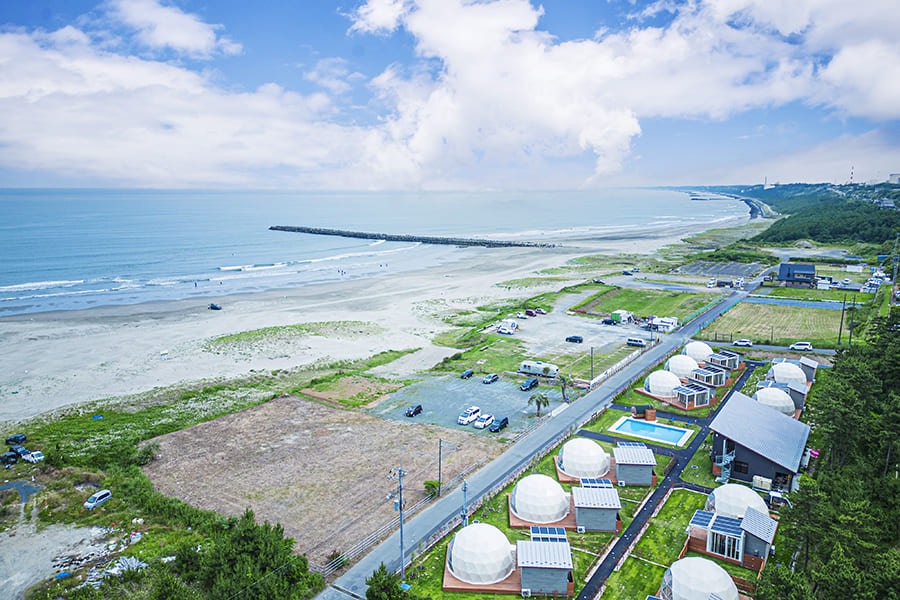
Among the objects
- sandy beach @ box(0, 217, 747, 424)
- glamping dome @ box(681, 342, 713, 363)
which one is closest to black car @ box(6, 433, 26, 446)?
sandy beach @ box(0, 217, 747, 424)

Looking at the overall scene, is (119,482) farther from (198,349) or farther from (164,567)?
(198,349)

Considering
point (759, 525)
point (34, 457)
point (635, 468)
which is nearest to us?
point (759, 525)

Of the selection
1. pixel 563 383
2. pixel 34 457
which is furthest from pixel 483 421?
pixel 34 457

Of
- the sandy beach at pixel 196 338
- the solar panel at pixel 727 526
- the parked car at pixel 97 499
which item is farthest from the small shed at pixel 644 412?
the parked car at pixel 97 499

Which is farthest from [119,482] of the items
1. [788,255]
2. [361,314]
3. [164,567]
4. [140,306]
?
[788,255]

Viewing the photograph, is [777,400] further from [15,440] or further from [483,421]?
[15,440]
